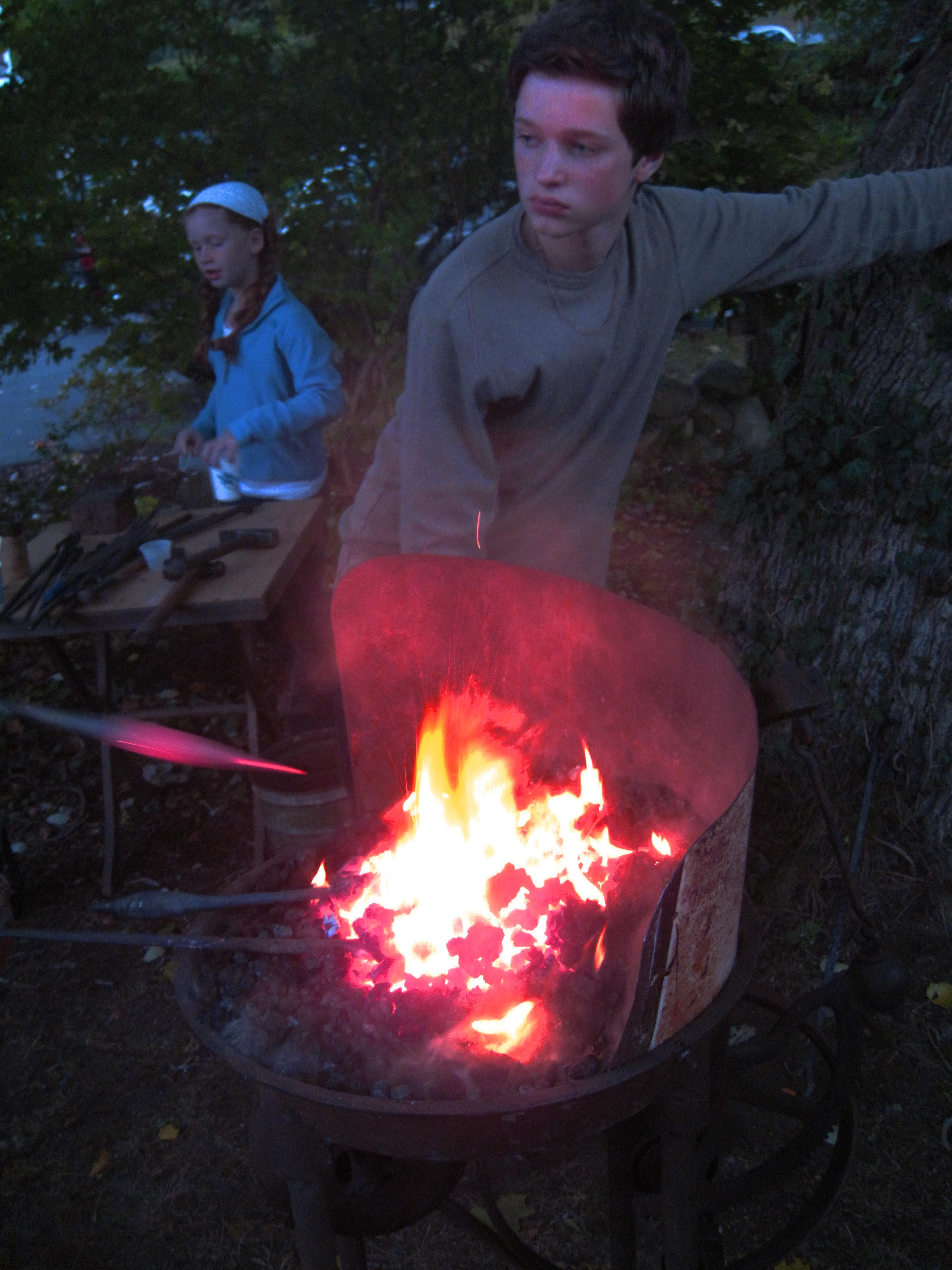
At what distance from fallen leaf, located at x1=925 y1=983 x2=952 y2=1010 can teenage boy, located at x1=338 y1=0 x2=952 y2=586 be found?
1.90 metres

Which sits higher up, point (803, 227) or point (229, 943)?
point (803, 227)

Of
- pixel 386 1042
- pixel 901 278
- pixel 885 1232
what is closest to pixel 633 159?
pixel 901 278

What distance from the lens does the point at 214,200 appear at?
13.1ft

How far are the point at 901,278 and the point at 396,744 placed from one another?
199 cm

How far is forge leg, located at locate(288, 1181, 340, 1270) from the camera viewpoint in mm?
1699

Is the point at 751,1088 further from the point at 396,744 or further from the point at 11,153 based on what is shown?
the point at 11,153

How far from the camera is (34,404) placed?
998cm

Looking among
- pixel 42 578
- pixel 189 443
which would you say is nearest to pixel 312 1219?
pixel 42 578

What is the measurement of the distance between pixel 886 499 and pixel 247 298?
9.40ft

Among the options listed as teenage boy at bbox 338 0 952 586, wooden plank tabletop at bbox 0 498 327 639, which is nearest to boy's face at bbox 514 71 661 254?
teenage boy at bbox 338 0 952 586

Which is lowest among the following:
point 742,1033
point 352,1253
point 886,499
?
point 742,1033

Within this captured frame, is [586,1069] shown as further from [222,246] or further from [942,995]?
[222,246]

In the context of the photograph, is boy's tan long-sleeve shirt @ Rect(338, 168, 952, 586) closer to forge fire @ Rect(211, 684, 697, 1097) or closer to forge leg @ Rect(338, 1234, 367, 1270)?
forge fire @ Rect(211, 684, 697, 1097)

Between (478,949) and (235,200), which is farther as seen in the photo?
(235,200)
